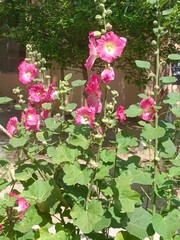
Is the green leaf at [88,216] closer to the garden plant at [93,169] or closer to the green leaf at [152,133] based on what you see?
the garden plant at [93,169]

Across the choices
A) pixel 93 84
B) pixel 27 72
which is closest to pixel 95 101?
pixel 93 84

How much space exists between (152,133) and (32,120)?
62 centimetres

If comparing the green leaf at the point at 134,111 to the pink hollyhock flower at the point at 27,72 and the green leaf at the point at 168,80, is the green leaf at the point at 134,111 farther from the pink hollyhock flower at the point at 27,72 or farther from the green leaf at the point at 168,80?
the pink hollyhock flower at the point at 27,72

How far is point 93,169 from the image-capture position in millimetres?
1901

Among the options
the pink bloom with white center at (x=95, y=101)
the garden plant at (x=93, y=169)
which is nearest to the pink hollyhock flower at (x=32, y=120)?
the garden plant at (x=93, y=169)

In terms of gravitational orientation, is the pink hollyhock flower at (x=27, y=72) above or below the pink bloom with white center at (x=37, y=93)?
above

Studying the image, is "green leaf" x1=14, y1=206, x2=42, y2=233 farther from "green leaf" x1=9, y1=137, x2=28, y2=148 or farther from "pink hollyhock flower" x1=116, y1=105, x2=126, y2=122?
"pink hollyhock flower" x1=116, y1=105, x2=126, y2=122

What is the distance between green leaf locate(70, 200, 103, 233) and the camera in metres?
1.78

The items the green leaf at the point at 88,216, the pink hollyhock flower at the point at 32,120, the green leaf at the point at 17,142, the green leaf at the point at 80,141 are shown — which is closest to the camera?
the green leaf at the point at 88,216

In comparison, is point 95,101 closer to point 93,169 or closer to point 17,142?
point 93,169

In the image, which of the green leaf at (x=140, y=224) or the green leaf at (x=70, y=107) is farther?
the green leaf at (x=70, y=107)

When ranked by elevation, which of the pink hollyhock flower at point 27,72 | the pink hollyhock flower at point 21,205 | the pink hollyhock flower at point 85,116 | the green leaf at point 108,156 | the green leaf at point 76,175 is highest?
the pink hollyhock flower at point 27,72

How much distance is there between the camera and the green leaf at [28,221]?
1924mm

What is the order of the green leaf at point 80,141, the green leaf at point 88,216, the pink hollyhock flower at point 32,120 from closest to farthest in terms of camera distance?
the green leaf at point 88,216 < the green leaf at point 80,141 < the pink hollyhock flower at point 32,120
